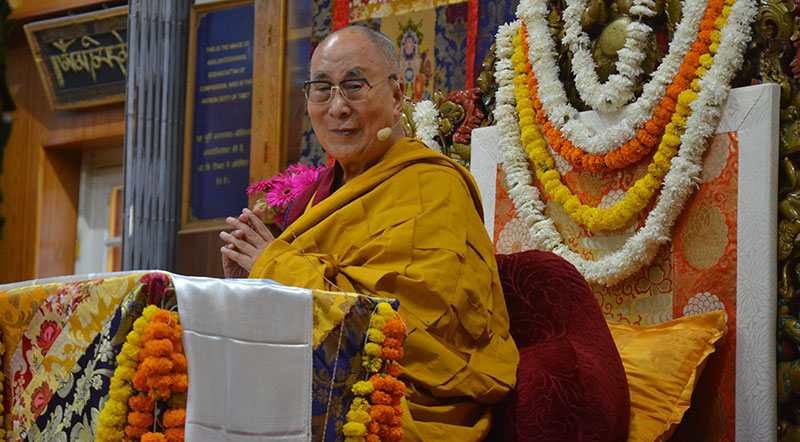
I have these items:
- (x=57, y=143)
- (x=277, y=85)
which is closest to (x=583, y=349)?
(x=277, y=85)

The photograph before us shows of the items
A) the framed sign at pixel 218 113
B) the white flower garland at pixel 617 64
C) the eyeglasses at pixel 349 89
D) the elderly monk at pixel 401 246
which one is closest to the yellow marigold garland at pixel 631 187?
the white flower garland at pixel 617 64

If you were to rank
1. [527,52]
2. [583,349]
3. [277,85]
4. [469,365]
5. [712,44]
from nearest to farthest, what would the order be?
1. [469,365]
2. [583,349]
3. [712,44]
4. [527,52]
5. [277,85]

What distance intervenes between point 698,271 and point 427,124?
A: 4.19 ft

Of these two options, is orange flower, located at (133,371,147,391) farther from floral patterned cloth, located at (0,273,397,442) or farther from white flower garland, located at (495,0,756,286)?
white flower garland, located at (495,0,756,286)

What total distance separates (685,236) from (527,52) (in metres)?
0.97

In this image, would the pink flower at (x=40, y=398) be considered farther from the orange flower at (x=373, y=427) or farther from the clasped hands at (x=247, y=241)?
the clasped hands at (x=247, y=241)

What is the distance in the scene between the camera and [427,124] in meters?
3.82

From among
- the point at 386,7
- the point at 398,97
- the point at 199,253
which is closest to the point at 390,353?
the point at 398,97

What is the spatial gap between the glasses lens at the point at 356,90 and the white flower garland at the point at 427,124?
1154mm

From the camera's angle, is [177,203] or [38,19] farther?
[38,19]

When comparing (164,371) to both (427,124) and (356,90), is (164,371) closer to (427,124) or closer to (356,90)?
(356,90)

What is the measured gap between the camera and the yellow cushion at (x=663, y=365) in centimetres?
260

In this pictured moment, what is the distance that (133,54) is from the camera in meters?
5.58

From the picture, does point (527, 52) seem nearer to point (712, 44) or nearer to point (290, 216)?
point (712, 44)
